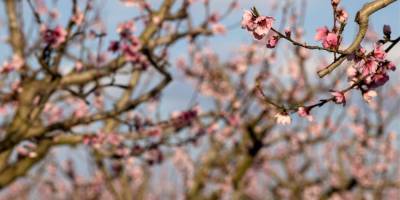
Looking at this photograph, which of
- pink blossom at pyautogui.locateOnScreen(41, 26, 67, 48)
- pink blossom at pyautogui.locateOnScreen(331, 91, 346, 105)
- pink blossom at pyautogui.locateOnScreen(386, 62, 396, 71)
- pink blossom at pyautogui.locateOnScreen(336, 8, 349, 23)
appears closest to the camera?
pink blossom at pyautogui.locateOnScreen(336, 8, 349, 23)

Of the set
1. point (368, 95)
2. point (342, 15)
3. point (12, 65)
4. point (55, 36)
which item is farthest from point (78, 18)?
point (342, 15)

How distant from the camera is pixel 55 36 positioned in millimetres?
6367

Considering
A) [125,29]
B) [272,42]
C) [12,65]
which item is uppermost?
[125,29]

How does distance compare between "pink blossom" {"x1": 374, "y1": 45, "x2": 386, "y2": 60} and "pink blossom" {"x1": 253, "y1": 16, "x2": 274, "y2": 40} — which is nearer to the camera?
"pink blossom" {"x1": 253, "y1": 16, "x2": 274, "y2": 40}

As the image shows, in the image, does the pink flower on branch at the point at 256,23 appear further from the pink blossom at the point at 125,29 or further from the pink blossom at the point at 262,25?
the pink blossom at the point at 125,29

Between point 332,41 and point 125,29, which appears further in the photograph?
point 125,29

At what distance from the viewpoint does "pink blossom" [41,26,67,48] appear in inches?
247

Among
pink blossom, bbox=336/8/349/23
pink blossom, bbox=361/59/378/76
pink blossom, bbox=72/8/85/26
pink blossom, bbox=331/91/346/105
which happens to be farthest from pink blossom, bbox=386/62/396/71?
pink blossom, bbox=72/8/85/26

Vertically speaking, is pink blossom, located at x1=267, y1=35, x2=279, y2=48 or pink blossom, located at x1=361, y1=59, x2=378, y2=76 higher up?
pink blossom, located at x1=267, y1=35, x2=279, y2=48

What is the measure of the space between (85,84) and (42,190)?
2702 cm

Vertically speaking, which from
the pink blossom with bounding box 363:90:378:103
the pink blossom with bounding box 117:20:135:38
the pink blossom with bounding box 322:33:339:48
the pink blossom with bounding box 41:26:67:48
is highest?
the pink blossom with bounding box 117:20:135:38

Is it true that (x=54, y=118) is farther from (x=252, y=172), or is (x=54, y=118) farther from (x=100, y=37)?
(x=252, y=172)

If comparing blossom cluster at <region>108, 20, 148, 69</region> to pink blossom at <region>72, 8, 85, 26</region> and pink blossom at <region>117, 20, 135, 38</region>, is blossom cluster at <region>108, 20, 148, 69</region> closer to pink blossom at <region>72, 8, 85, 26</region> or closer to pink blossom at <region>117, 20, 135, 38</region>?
pink blossom at <region>117, 20, 135, 38</region>

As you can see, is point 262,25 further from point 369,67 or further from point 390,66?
point 390,66
